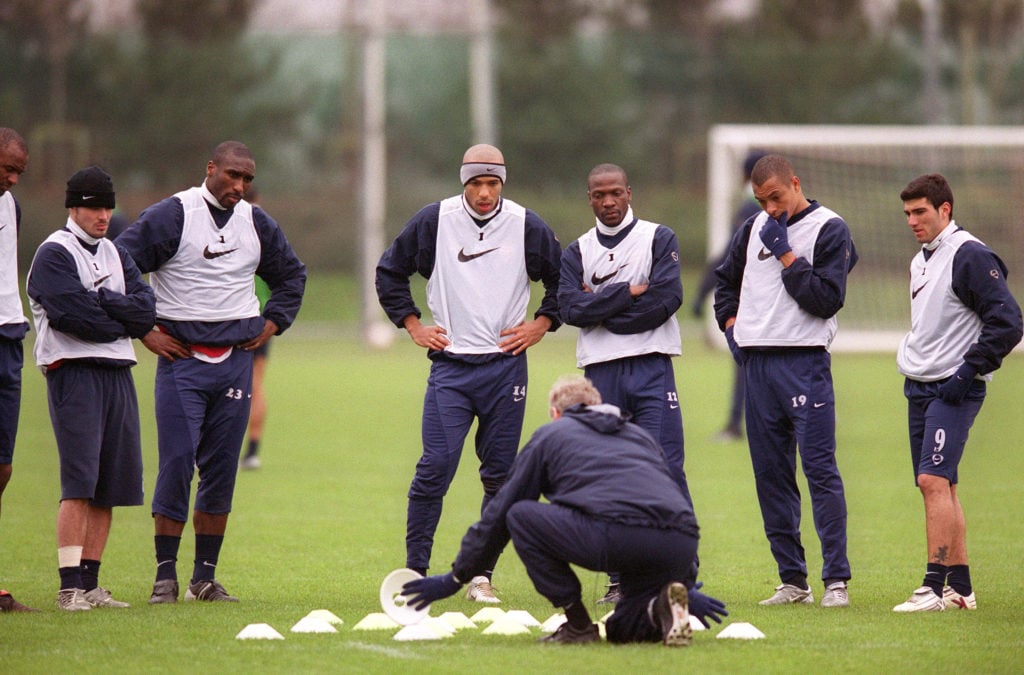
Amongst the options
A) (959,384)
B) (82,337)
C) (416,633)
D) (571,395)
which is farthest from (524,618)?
(82,337)

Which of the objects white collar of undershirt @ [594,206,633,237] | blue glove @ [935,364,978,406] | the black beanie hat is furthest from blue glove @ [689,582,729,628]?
the black beanie hat

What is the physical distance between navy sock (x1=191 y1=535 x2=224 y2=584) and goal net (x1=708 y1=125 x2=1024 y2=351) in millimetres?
20071

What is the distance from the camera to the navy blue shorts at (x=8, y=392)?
27.8 feet

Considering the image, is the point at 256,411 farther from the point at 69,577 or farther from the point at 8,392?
the point at 69,577

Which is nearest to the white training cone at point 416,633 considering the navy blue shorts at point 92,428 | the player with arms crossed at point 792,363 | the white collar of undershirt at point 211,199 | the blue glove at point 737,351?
the navy blue shorts at point 92,428

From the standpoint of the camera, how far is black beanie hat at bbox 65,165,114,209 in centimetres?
833

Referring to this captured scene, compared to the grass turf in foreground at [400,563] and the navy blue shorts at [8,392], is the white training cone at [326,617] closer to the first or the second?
the grass turf in foreground at [400,563]

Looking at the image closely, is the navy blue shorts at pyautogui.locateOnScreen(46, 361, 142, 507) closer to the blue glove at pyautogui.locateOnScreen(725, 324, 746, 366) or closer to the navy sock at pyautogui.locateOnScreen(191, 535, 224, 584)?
the navy sock at pyautogui.locateOnScreen(191, 535, 224, 584)

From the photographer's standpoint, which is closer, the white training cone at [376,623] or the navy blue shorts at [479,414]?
the white training cone at [376,623]

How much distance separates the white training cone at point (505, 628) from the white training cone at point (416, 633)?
0.30 m

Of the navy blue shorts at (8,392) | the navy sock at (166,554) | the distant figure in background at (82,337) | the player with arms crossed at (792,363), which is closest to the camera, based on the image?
the distant figure in background at (82,337)

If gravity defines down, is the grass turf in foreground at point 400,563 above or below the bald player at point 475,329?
below

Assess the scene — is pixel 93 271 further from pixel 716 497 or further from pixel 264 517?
pixel 716 497

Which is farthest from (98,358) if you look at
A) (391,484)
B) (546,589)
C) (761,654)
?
(391,484)
